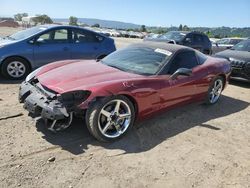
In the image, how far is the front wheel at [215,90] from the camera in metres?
6.26

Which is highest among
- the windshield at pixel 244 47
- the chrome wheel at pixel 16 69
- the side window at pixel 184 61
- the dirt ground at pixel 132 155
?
the side window at pixel 184 61

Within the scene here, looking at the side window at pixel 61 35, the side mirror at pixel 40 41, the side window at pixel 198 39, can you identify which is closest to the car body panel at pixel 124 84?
the side mirror at pixel 40 41

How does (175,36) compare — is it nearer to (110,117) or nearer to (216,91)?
(216,91)

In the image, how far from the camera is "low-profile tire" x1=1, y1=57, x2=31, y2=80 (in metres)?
7.30

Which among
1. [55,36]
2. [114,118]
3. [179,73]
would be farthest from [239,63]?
[114,118]

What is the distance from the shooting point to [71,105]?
12.7ft

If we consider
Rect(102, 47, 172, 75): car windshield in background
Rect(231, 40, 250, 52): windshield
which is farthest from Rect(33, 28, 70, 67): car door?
Rect(231, 40, 250, 52): windshield

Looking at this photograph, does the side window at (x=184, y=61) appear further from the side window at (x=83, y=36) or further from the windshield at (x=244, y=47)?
the windshield at (x=244, y=47)

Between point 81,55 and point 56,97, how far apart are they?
4.54 meters

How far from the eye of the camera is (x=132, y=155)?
13.0 feet

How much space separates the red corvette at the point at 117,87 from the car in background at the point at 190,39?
782 cm

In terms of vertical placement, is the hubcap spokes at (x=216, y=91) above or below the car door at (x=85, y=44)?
below

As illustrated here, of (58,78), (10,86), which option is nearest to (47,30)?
(10,86)

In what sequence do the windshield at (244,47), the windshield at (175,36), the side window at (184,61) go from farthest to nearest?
the windshield at (175,36)
the windshield at (244,47)
the side window at (184,61)
